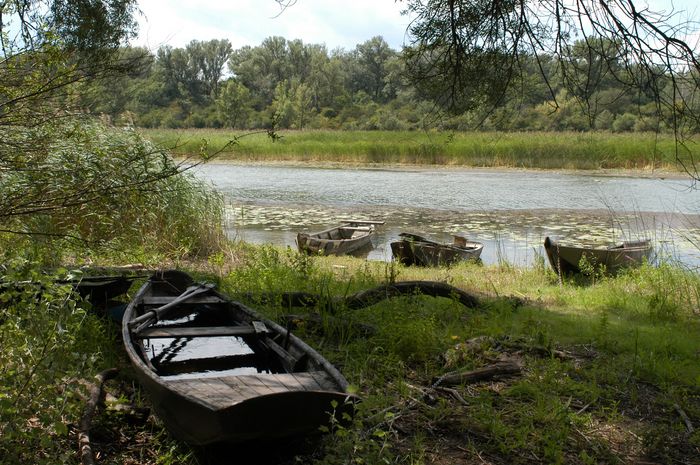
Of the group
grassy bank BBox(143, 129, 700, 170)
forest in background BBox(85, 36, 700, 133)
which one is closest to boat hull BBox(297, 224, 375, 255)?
grassy bank BBox(143, 129, 700, 170)

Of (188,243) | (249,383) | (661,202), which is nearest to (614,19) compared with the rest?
(249,383)

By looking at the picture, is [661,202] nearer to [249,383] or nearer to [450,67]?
[450,67]

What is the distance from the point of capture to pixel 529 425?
12.1ft

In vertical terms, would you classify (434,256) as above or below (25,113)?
below

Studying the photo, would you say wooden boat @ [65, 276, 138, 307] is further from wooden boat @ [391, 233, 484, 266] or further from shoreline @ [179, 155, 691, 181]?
shoreline @ [179, 155, 691, 181]

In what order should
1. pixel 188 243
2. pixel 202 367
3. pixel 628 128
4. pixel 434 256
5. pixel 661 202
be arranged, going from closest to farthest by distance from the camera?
pixel 202 367
pixel 188 243
pixel 434 256
pixel 661 202
pixel 628 128

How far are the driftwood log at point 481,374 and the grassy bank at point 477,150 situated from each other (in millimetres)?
20831

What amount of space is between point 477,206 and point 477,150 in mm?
10361

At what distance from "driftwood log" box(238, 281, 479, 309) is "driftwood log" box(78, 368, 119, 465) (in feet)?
5.64

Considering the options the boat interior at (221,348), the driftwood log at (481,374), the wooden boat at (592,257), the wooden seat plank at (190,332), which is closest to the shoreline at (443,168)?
the wooden boat at (592,257)

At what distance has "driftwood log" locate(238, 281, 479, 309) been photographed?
5.59m

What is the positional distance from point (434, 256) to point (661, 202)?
10780mm

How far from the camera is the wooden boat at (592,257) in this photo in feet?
31.6

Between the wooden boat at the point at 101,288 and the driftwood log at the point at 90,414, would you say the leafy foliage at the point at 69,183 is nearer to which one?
the wooden boat at the point at 101,288
